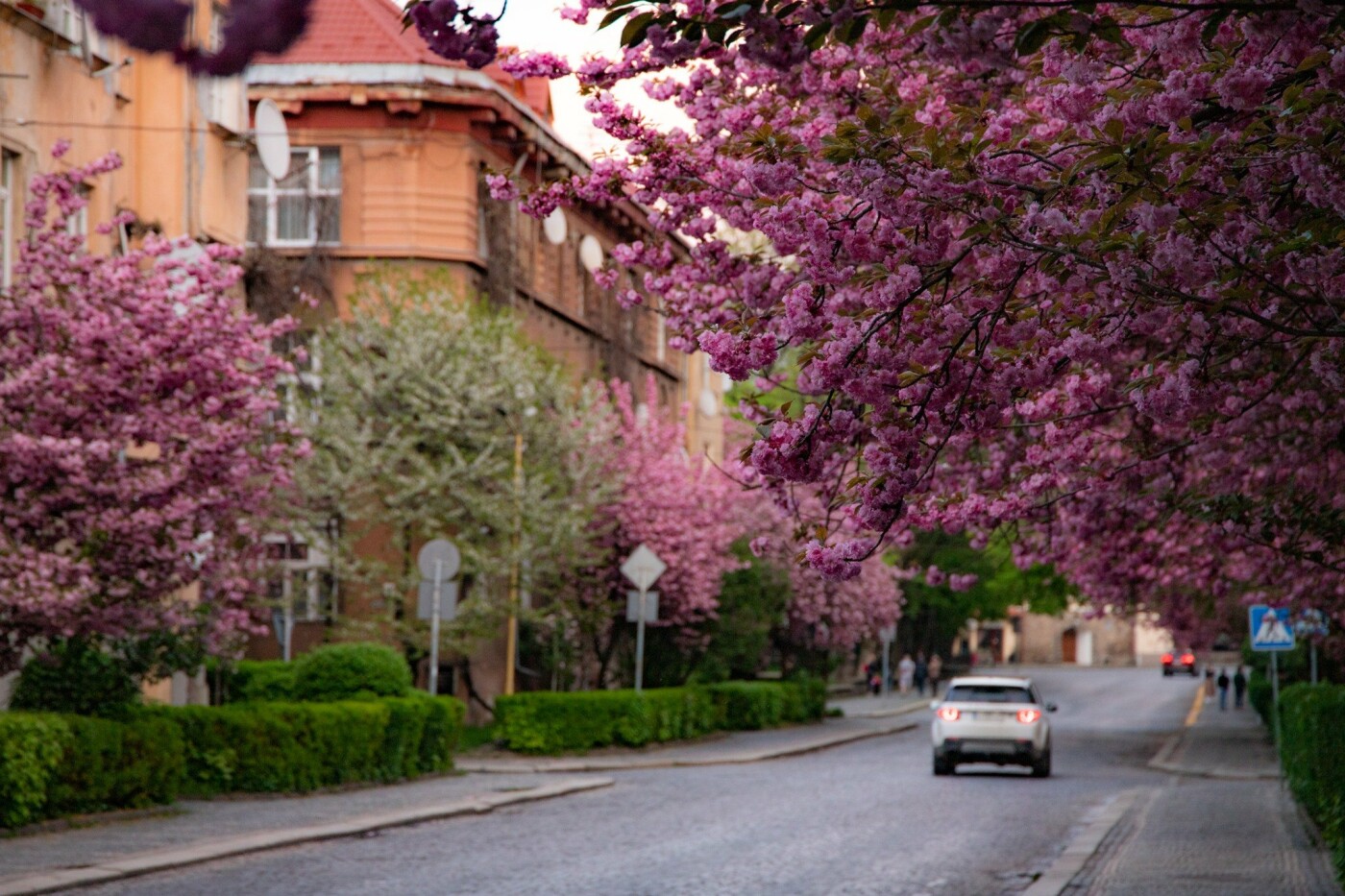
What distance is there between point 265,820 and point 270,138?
13393mm

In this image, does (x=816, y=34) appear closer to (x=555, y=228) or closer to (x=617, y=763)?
(x=617, y=763)

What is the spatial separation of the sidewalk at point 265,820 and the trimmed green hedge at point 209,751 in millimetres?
262

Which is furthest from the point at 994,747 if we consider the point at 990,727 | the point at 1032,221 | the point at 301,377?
the point at 1032,221

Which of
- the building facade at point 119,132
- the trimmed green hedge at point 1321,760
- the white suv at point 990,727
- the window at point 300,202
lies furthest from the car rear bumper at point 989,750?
the window at point 300,202

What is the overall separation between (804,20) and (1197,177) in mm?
1888

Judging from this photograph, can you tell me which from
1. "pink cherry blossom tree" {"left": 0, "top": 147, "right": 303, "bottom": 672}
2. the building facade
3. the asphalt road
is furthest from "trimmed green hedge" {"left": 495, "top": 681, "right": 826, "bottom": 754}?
"pink cherry blossom tree" {"left": 0, "top": 147, "right": 303, "bottom": 672}

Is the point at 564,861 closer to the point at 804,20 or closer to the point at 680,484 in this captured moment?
the point at 804,20

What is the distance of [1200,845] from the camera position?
18844mm

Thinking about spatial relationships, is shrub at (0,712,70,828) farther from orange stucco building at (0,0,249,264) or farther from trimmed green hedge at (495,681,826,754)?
trimmed green hedge at (495,681,826,754)

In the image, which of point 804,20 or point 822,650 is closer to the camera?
point 804,20

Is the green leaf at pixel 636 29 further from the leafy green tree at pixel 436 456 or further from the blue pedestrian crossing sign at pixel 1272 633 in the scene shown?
the leafy green tree at pixel 436 456

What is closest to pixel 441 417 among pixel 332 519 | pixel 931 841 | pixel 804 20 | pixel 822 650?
pixel 332 519

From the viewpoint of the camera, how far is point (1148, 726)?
187ft

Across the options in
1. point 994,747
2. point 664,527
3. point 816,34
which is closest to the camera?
point 816,34
